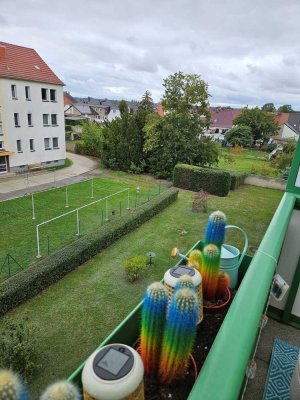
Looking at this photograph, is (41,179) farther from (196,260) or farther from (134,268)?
(196,260)

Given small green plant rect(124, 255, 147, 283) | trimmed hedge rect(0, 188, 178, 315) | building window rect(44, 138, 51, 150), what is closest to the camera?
trimmed hedge rect(0, 188, 178, 315)

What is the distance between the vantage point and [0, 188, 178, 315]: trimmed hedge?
7809 mm

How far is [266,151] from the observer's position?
160 feet

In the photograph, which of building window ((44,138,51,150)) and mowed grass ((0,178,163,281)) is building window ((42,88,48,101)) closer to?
building window ((44,138,51,150))

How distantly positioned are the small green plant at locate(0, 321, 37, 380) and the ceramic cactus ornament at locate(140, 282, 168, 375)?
15.9ft

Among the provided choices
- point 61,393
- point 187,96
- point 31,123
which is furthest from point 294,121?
point 61,393

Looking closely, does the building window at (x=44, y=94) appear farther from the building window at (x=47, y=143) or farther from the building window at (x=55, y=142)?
the building window at (x=55, y=142)

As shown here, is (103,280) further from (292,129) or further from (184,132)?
(292,129)

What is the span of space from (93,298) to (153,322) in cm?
723

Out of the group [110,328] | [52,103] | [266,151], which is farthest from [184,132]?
[266,151]

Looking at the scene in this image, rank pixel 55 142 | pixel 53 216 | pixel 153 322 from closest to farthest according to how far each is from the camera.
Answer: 1. pixel 153 322
2. pixel 53 216
3. pixel 55 142

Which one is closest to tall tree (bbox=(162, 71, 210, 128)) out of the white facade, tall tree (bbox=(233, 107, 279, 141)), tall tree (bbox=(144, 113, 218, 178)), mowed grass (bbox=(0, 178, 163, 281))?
tall tree (bbox=(144, 113, 218, 178))

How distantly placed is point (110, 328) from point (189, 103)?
18931 millimetres

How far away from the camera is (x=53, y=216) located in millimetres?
14445
